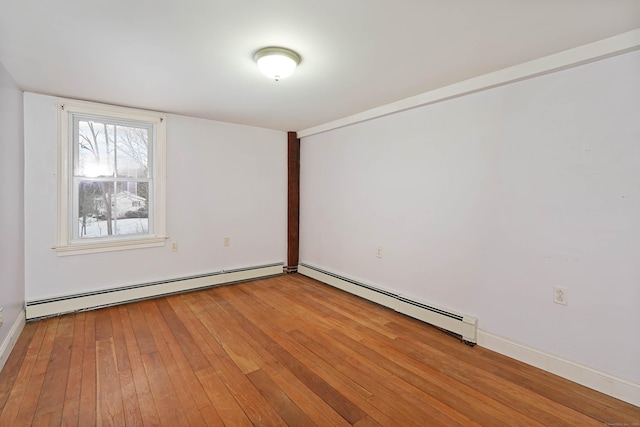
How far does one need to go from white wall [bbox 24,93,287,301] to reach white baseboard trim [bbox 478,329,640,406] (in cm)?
313

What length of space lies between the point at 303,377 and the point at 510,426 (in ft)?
4.09

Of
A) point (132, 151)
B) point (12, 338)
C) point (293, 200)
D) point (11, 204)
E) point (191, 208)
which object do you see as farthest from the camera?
point (293, 200)

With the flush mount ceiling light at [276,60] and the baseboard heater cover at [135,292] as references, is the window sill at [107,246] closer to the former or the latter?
the baseboard heater cover at [135,292]

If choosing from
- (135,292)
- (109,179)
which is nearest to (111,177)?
(109,179)

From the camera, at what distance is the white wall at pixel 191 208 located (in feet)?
9.66

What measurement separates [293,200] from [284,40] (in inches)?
118

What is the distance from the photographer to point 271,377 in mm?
2059

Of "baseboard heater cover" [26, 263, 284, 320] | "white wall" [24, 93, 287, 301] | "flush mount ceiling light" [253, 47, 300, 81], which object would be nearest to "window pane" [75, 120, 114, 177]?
"white wall" [24, 93, 287, 301]

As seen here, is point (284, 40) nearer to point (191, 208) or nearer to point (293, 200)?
point (191, 208)

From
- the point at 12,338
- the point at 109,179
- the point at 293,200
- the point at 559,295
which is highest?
the point at 109,179

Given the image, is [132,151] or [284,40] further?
[132,151]

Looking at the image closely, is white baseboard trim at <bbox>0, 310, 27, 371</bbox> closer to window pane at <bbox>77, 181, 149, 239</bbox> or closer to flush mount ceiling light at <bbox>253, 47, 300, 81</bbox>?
window pane at <bbox>77, 181, 149, 239</bbox>

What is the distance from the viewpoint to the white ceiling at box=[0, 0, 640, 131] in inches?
62.4

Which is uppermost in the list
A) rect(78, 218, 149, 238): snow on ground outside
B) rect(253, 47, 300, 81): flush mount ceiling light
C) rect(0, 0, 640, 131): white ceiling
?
rect(0, 0, 640, 131): white ceiling
